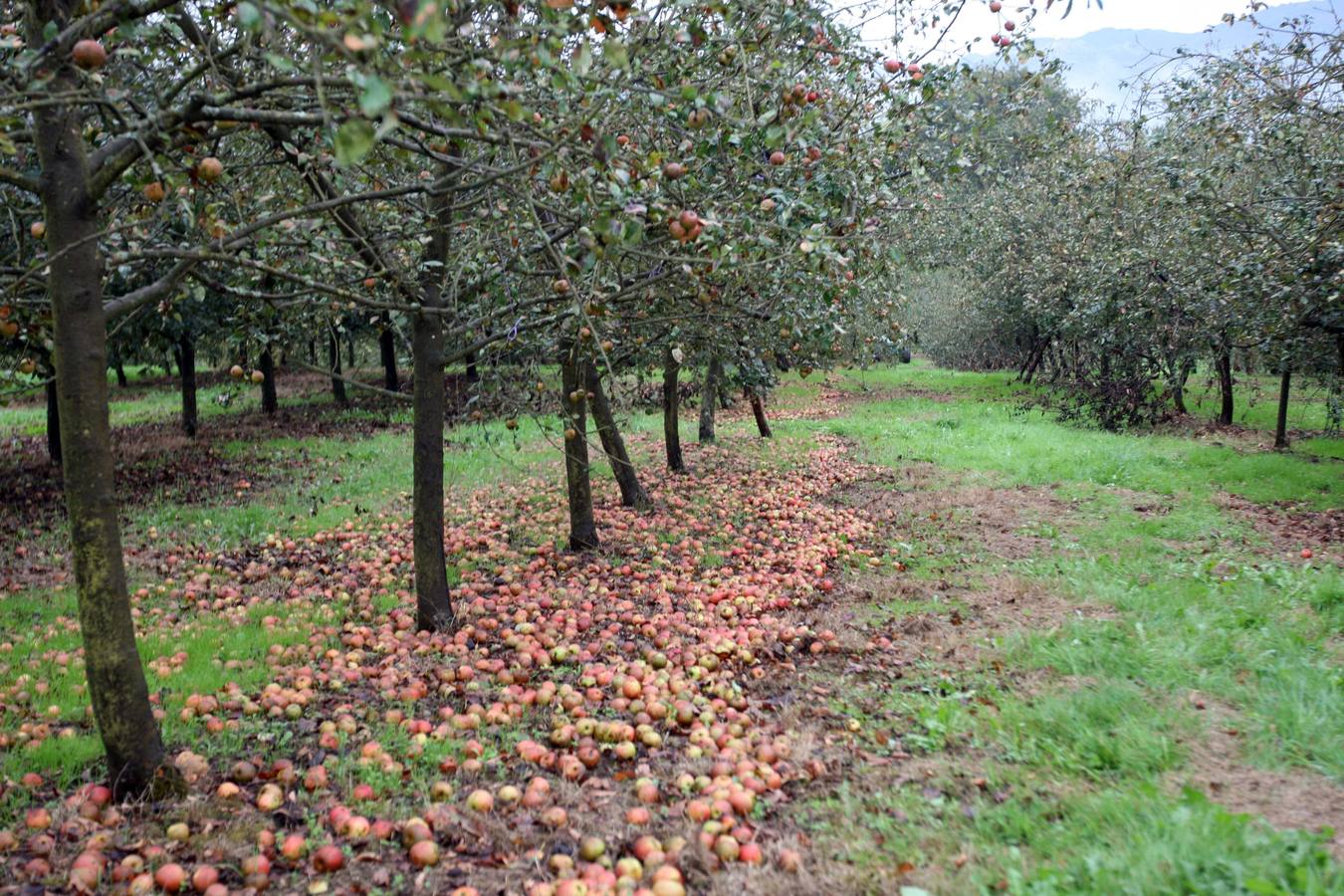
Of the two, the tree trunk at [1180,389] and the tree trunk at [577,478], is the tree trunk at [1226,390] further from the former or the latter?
the tree trunk at [577,478]

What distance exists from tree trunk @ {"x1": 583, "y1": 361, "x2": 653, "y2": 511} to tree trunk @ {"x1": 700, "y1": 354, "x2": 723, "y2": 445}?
3206 millimetres

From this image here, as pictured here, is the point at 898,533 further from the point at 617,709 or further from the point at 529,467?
the point at 529,467

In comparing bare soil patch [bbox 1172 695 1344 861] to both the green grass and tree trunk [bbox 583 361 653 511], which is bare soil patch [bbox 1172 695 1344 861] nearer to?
tree trunk [bbox 583 361 653 511]

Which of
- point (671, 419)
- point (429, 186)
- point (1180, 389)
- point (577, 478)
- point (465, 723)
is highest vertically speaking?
point (429, 186)

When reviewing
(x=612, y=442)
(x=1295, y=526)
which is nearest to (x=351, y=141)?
(x=612, y=442)

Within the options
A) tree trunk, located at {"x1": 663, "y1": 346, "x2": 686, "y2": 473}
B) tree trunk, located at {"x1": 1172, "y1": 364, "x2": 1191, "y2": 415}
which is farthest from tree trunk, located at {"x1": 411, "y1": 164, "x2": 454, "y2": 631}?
tree trunk, located at {"x1": 1172, "y1": 364, "x2": 1191, "y2": 415}

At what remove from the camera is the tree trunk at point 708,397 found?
46.5ft

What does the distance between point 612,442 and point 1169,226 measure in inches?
518

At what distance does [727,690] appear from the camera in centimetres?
539

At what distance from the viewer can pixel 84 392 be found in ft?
11.9

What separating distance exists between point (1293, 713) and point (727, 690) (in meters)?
3.18

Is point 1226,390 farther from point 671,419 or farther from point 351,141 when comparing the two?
point 351,141

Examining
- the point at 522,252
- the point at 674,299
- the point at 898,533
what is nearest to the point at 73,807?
the point at 522,252

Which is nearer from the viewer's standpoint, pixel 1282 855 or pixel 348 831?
pixel 1282 855
